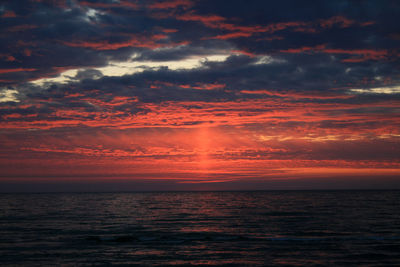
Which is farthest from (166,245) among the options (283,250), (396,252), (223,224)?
(396,252)

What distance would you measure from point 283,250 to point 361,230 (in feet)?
57.1

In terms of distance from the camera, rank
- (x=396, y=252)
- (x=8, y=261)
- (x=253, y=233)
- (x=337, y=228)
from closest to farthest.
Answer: (x=8, y=261)
(x=396, y=252)
(x=253, y=233)
(x=337, y=228)

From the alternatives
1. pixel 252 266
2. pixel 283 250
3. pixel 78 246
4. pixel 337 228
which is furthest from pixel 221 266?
pixel 337 228

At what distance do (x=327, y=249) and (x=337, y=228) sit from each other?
49.2 feet

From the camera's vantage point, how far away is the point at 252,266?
28.0 metres

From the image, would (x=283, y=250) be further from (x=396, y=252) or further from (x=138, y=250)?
(x=138, y=250)

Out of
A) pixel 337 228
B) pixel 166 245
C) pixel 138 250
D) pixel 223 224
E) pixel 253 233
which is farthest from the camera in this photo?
pixel 223 224

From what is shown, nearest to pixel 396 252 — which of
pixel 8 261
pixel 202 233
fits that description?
pixel 202 233

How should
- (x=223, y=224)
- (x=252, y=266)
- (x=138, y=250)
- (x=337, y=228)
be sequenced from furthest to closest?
(x=223, y=224), (x=337, y=228), (x=138, y=250), (x=252, y=266)

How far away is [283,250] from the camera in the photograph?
34.4 metres

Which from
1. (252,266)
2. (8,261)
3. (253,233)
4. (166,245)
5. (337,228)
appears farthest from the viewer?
(337,228)

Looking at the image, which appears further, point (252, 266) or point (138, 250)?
point (138, 250)

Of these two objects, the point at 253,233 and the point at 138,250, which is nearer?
the point at 138,250

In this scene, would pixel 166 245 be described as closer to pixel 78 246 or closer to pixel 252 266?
pixel 78 246
